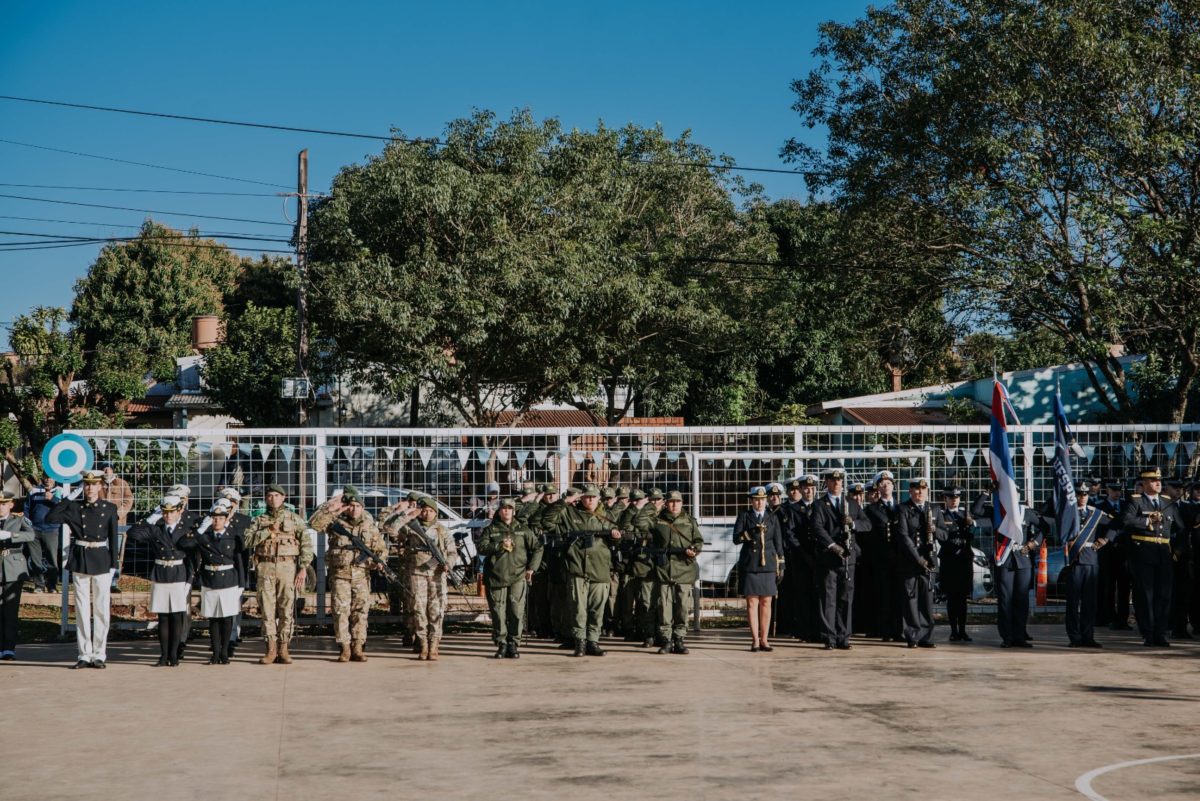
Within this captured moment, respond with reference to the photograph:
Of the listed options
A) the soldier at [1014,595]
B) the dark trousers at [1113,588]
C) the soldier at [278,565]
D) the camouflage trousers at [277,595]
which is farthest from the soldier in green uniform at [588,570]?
the dark trousers at [1113,588]

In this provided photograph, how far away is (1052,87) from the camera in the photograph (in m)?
20.1

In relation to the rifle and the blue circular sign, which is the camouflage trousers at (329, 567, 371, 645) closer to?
the rifle

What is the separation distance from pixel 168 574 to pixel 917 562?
26.7 ft

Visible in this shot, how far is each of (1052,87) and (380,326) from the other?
13933mm

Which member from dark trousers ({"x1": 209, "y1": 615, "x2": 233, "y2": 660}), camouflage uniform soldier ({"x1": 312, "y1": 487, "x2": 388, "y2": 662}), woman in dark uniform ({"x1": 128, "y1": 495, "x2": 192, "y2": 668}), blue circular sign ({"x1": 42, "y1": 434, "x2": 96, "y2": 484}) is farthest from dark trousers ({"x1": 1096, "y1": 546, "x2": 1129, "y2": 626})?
blue circular sign ({"x1": 42, "y1": 434, "x2": 96, "y2": 484})

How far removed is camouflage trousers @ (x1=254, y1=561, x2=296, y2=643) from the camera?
1315 centimetres

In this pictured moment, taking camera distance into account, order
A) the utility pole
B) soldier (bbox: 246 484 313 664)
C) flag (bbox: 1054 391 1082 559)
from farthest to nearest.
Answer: the utility pole < flag (bbox: 1054 391 1082 559) < soldier (bbox: 246 484 313 664)

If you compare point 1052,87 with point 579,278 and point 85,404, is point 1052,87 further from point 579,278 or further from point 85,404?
point 85,404

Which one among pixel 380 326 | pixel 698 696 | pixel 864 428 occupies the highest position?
pixel 380 326

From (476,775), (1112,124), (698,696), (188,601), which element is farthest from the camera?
(1112,124)

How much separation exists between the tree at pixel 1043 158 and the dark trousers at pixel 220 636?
45.5ft

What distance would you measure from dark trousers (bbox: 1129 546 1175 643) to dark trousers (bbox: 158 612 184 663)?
1063 centimetres

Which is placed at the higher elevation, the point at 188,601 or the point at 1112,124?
the point at 1112,124

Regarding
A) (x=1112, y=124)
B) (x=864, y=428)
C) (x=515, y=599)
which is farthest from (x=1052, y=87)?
(x=515, y=599)
